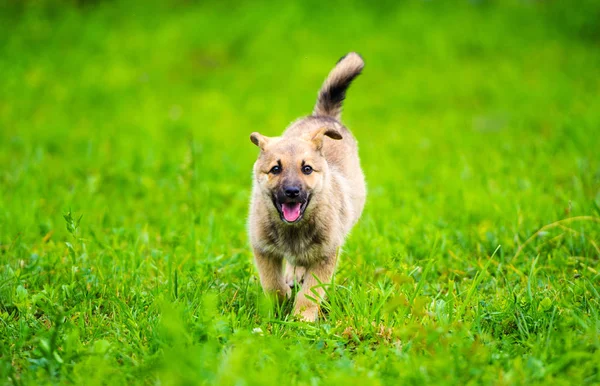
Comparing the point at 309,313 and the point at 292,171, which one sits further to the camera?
the point at 292,171

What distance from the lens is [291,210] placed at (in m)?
3.91

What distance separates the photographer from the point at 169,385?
2.67m

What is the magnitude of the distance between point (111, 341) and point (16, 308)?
33.1 inches

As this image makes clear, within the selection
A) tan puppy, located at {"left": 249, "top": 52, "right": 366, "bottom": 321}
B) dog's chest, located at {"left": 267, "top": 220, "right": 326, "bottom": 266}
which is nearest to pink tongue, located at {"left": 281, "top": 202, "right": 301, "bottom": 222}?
tan puppy, located at {"left": 249, "top": 52, "right": 366, "bottom": 321}

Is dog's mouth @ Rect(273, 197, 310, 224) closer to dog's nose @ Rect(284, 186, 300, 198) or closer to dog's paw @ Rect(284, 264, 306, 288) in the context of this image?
dog's nose @ Rect(284, 186, 300, 198)

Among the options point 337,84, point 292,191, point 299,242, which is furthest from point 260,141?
point 337,84

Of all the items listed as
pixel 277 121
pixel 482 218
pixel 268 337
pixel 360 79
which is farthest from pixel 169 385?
pixel 360 79

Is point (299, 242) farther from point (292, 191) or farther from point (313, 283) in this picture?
point (292, 191)

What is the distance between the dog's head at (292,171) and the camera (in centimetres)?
389

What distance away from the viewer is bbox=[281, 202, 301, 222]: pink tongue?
388 centimetres

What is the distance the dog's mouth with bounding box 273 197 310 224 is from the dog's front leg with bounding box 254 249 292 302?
39 cm

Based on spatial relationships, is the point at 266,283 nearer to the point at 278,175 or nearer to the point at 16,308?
the point at 278,175

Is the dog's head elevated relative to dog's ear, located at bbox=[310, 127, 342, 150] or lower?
lower

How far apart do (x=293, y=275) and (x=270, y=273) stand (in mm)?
596
